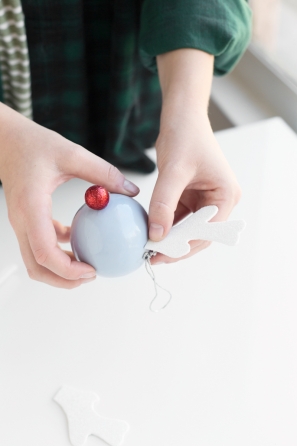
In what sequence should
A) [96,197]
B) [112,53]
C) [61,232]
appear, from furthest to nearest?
[112,53] → [61,232] → [96,197]

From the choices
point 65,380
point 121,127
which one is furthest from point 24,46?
point 65,380

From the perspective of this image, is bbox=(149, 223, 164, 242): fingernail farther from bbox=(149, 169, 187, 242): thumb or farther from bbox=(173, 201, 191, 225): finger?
bbox=(173, 201, 191, 225): finger

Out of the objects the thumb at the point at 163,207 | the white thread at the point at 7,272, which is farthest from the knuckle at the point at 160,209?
the white thread at the point at 7,272

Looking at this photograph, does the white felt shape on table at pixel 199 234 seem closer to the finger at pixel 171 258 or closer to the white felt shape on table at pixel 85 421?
the finger at pixel 171 258

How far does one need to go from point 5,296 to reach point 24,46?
34 centimetres

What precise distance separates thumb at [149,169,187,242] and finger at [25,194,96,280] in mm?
76

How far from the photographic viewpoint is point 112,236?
477 millimetres

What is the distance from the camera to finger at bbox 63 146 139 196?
0.51m

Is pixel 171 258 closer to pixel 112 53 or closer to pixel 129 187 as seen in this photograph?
pixel 129 187

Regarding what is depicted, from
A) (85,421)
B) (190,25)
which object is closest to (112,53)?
(190,25)

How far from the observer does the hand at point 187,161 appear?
20.1 inches

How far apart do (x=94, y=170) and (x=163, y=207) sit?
0.27 feet

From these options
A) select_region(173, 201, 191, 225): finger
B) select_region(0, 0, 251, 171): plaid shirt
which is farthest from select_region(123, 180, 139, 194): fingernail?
select_region(0, 0, 251, 171): plaid shirt

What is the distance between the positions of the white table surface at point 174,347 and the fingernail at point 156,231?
13 cm
